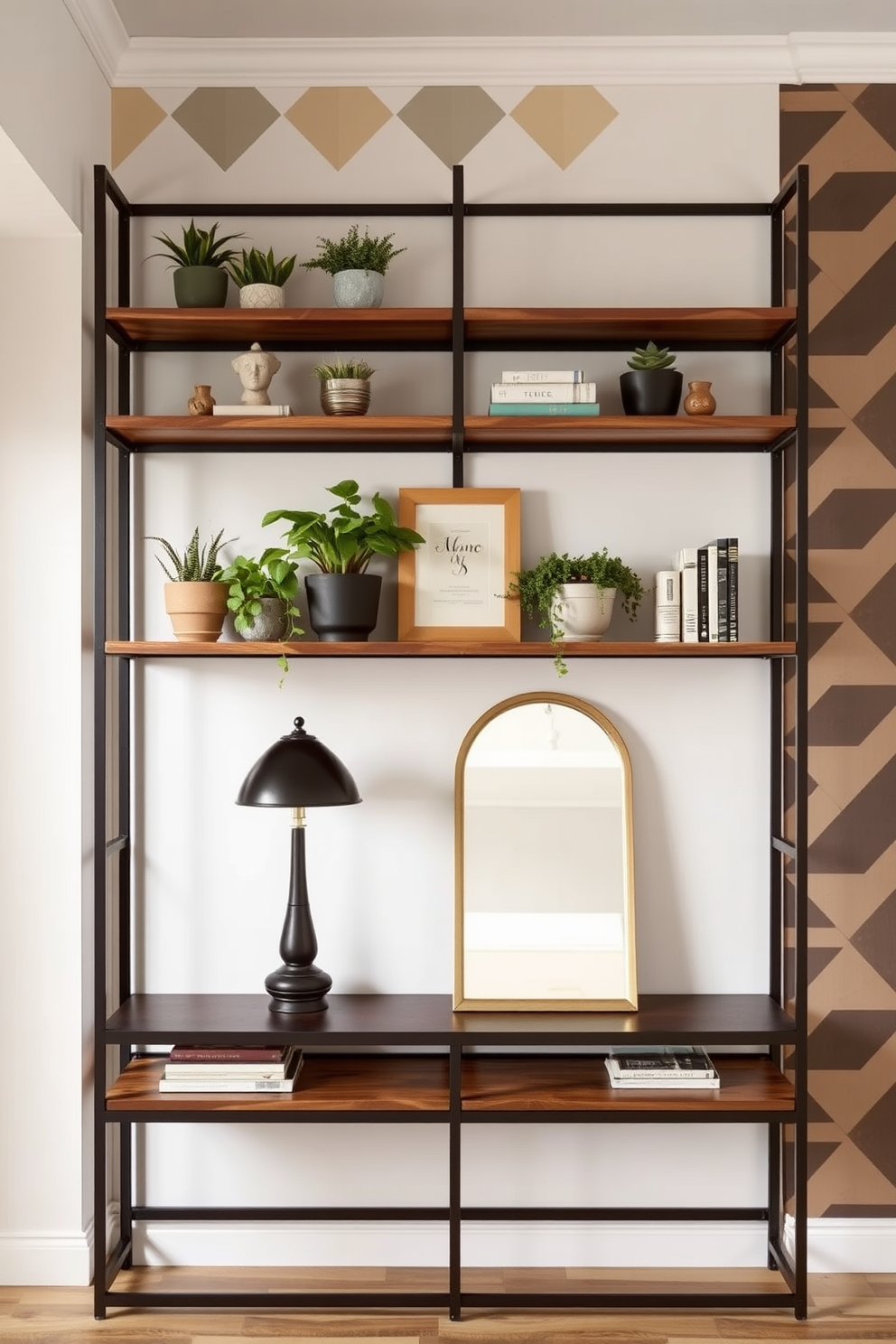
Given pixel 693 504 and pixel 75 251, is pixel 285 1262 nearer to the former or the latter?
pixel 693 504

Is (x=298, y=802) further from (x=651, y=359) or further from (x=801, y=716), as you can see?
(x=651, y=359)

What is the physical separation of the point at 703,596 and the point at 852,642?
17.2 inches

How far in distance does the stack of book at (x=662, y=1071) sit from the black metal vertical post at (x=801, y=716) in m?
0.19

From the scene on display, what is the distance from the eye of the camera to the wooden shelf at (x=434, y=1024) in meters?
2.22

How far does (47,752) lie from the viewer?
2.39 m

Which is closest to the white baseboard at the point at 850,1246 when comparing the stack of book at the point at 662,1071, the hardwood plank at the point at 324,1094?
the stack of book at the point at 662,1071

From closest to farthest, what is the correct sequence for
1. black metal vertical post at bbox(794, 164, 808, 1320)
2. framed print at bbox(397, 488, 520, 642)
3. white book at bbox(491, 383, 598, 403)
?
black metal vertical post at bbox(794, 164, 808, 1320) < white book at bbox(491, 383, 598, 403) < framed print at bbox(397, 488, 520, 642)

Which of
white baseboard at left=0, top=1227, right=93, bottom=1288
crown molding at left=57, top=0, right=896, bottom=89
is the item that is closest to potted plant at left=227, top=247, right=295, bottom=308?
crown molding at left=57, top=0, right=896, bottom=89

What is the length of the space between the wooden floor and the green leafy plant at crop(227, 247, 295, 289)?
7.24 feet

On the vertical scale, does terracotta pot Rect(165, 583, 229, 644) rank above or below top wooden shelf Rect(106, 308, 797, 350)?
below

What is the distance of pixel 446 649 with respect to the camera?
229 centimetres

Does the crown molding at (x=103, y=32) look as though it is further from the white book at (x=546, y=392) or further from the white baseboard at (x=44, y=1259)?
the white baseboard at (x=44, y=1259)

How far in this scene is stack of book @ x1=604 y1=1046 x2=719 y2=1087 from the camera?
2.30 meters

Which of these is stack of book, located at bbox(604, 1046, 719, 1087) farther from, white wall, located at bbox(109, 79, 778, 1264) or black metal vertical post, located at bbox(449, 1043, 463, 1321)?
black metal vertical post, located at bbox(449, 1043, 463, 1321)
